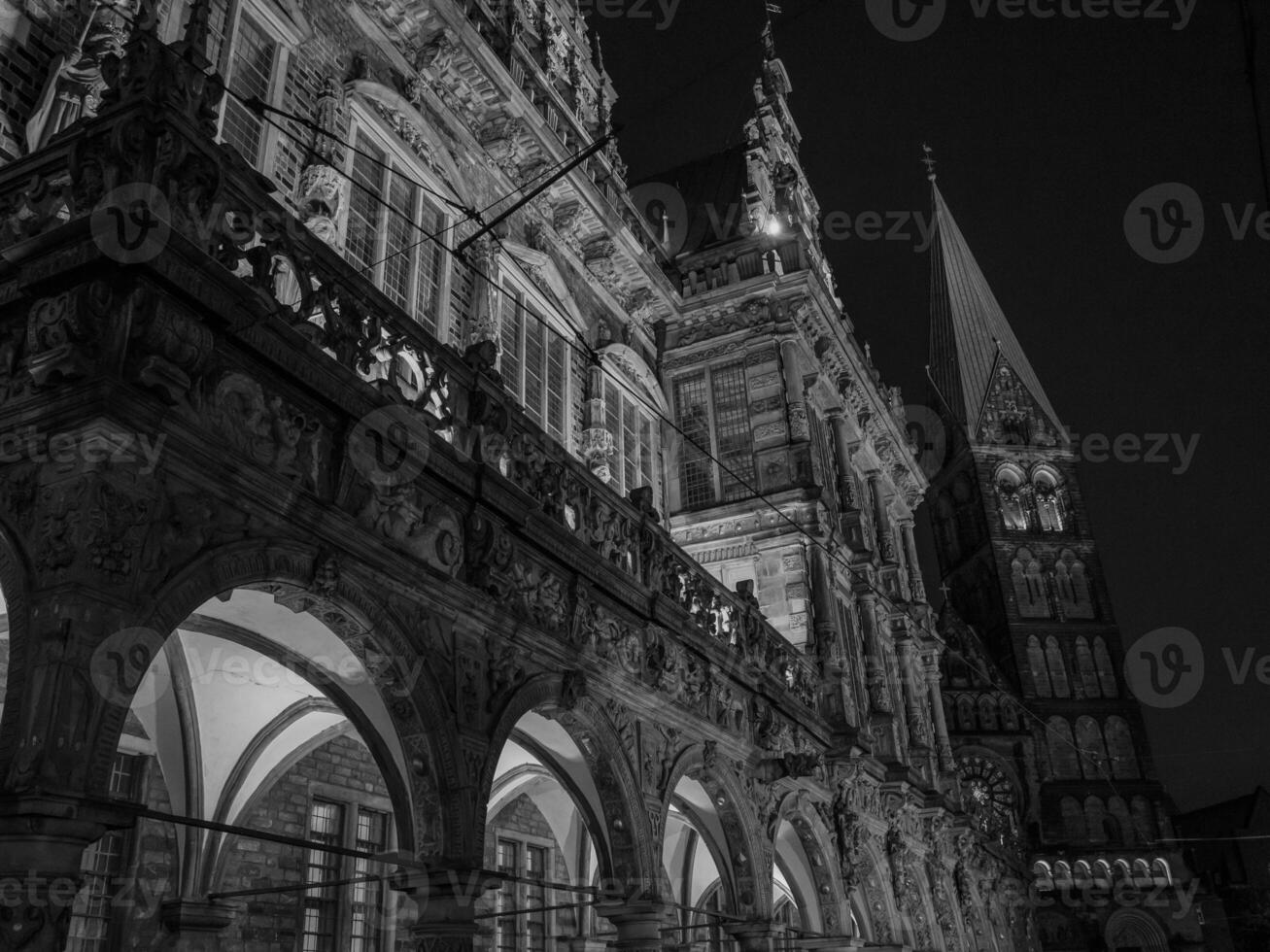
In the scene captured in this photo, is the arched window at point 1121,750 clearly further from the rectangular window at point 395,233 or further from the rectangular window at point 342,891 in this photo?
the rectangular window at point 395,233

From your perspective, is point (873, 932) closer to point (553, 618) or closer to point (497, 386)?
point (553, 618)

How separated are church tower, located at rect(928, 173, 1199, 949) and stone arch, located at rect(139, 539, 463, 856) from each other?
3386cm

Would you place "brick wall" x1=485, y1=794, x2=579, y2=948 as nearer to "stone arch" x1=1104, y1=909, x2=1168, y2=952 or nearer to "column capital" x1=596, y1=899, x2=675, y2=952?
"column capital" x1=596, y1=899, x2=675, y2=952

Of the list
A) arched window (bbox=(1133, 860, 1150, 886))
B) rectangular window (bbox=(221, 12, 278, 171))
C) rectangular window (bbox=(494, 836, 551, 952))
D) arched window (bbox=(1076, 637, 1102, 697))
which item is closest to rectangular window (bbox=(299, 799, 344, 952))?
rectangular window (bbox=(494, 836, 551, 952))

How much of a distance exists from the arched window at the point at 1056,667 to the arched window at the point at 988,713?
726 centimetres

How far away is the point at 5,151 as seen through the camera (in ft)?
30.3

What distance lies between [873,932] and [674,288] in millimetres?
14240

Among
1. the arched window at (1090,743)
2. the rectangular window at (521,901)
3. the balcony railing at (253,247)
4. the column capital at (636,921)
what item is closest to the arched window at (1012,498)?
the arched window at (1090,743)

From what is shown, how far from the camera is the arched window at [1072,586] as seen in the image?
72.2 m

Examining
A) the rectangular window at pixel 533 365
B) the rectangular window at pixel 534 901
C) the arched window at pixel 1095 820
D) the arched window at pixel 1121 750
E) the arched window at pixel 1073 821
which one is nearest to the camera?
the rectangular window at pixel 534 901

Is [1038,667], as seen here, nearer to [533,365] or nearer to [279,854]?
[533,365]

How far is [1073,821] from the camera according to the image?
6084 centimetres

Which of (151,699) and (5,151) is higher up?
(5,151)

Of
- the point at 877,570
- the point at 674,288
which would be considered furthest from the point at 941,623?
the point at 674,288
